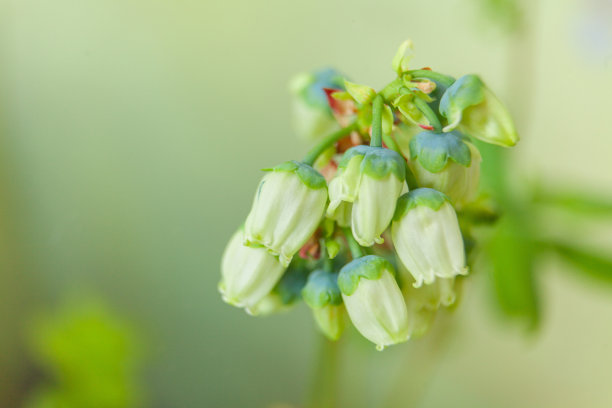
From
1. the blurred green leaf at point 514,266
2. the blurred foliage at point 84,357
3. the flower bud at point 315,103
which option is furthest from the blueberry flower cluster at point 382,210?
the blurred foliage at point 84,357

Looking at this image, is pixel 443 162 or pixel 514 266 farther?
pixel 514 266

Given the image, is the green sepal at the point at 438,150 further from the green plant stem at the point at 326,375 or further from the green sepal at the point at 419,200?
the green plant stem at the point at 326,375

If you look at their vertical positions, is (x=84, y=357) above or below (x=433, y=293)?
below

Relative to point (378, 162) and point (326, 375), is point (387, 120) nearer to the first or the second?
point (378, 162)

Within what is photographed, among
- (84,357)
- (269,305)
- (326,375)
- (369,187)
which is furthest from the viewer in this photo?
(84,357)

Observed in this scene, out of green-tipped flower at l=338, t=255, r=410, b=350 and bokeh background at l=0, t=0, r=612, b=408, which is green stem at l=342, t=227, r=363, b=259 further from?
bokeh background at l=0, t=0, r=612, b=408

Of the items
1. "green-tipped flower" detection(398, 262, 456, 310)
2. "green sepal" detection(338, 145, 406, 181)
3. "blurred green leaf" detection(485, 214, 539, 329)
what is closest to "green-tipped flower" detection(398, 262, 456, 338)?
"green-tipped flower" detection(398, 262, 456, 310)

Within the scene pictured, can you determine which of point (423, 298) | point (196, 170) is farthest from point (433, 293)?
point (196, 170)
